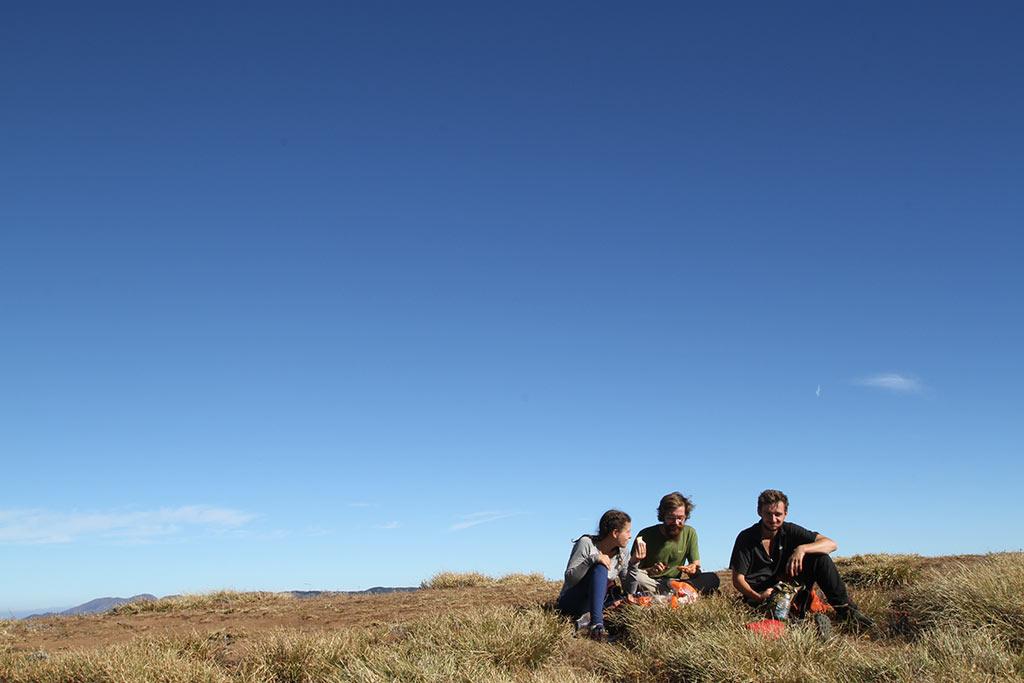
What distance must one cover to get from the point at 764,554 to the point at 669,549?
1.20 meters

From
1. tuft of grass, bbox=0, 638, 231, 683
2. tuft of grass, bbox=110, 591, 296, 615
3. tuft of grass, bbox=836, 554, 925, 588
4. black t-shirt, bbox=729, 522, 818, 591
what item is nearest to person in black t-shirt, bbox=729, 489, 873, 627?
black t-shirt, bbox=729, 522, 818, 591

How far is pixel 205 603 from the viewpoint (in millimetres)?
14039

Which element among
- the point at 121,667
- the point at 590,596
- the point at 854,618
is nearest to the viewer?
the point at 121,667

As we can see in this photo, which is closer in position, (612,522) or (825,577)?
(825,577)

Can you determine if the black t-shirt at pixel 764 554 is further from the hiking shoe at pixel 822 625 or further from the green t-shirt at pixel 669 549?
the green t-shirt at pixel 669 549

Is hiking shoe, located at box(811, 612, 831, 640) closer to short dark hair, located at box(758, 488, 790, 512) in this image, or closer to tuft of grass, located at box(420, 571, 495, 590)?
short dark hair, located at box(758, 488, 790, 512)

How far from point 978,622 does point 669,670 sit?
8.91 ft

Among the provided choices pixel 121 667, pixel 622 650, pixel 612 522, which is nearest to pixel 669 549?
pixel 612 522

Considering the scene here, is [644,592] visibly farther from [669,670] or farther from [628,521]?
[669,670]

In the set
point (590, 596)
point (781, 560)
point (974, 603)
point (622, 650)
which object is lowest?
point (622, 650)

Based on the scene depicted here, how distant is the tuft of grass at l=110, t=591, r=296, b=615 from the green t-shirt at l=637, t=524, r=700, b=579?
22.6 feet

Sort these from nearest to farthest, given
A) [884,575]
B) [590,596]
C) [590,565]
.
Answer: [590,596], [590,565], [884,575]

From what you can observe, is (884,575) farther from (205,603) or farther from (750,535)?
(205,603)

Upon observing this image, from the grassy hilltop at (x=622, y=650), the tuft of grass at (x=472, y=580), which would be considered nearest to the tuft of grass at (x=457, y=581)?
the tuft of grass at (x=472, y=580)
